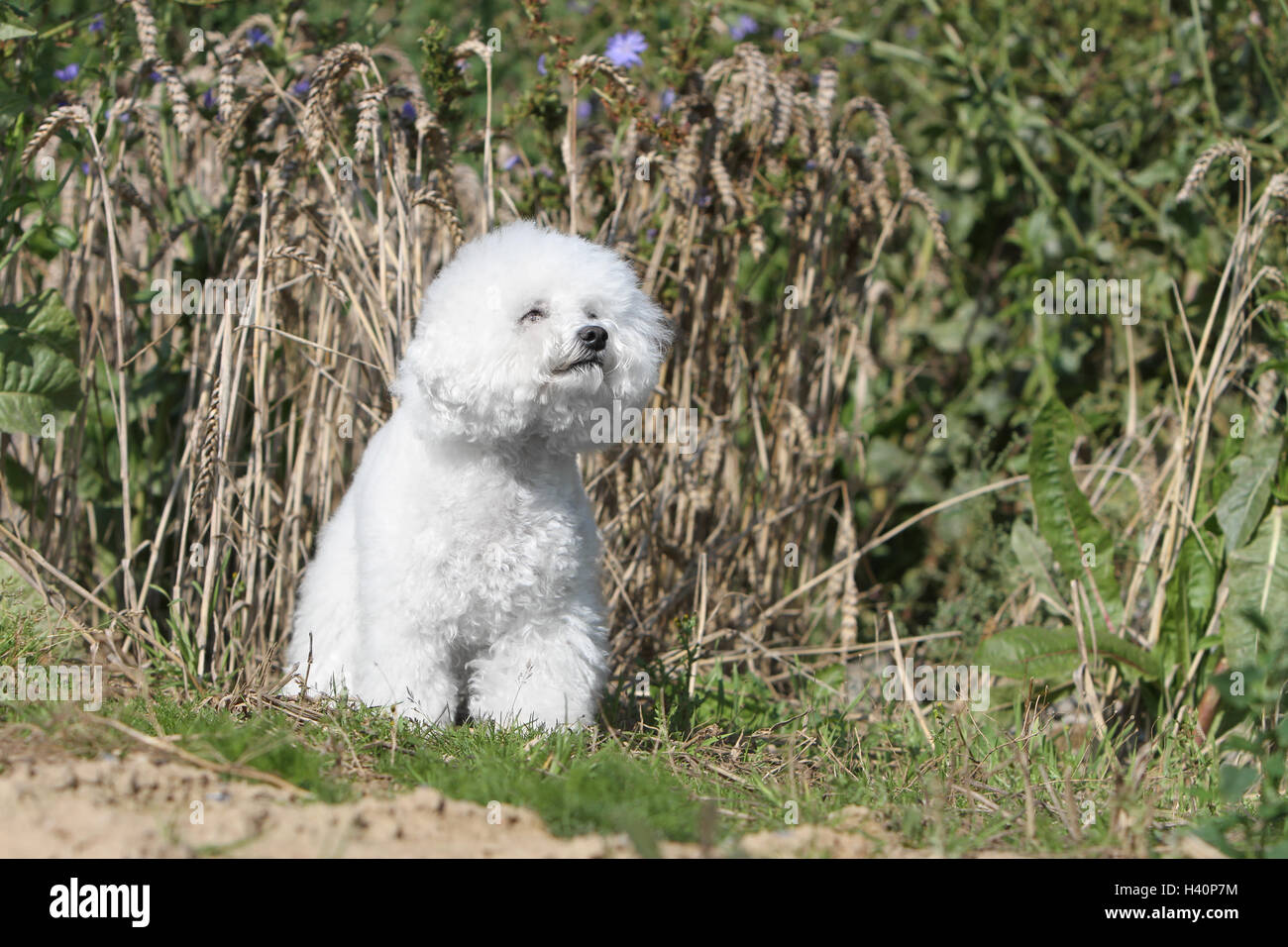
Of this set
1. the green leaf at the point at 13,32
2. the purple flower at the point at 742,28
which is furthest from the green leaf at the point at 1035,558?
the green leaf at the point at 13,32

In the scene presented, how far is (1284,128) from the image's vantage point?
4527 millimetres

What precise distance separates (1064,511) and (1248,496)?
1.86ft

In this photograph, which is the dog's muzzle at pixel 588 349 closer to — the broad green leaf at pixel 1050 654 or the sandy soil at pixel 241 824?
the sandy soil at pixel 241 824

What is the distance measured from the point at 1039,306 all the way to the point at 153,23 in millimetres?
3445

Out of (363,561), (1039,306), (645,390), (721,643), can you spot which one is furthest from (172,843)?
(1039,306)

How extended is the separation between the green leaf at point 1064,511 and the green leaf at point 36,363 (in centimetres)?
309

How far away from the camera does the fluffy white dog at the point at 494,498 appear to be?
2863 millimetres

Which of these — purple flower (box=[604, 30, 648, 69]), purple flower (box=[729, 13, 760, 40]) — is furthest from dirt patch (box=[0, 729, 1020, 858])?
purple flower (box=[729, 13, 760, 40])

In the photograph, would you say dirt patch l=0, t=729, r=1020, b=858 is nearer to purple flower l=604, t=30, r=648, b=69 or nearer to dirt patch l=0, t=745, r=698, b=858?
dirt patch l=0, t=745, r=698, b=858

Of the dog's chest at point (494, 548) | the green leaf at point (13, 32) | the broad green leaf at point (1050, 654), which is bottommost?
the broad green leaf at point (1050, 654)

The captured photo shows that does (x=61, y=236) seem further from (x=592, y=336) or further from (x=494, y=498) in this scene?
(x=592, y=336)

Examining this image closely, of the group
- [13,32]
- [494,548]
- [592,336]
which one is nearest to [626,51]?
[592,336]

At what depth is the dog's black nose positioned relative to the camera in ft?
9.32

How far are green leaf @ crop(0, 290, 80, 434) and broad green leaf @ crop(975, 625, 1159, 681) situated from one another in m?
2.95
